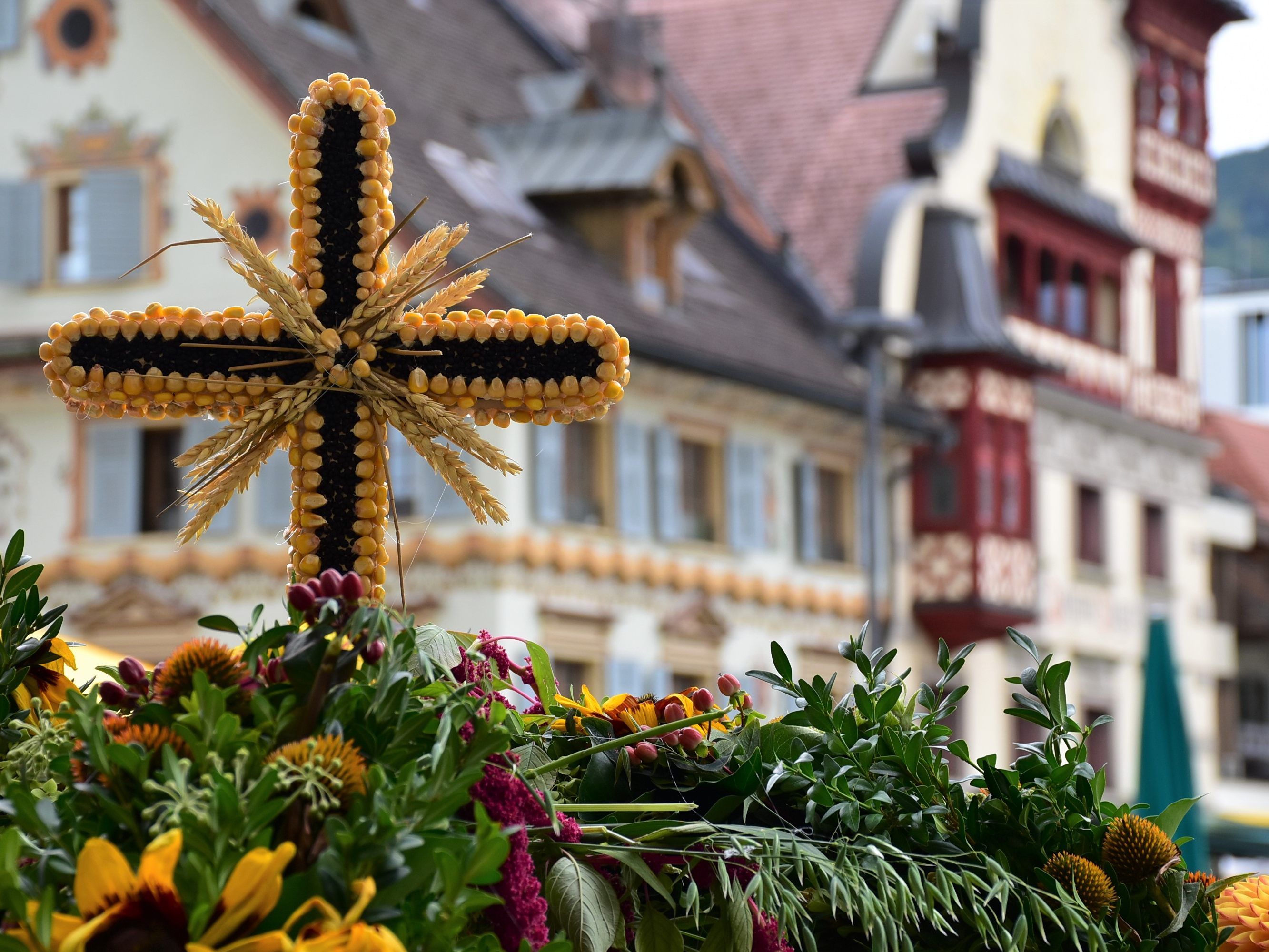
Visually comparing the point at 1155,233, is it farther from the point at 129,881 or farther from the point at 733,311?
the point at 129,881

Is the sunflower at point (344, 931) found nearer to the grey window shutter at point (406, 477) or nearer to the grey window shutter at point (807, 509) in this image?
the grey window shutter at point (406, 477)

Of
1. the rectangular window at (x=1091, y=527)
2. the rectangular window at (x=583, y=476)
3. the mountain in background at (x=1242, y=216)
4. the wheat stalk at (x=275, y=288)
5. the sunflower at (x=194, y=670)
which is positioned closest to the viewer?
the sunflower at (x=194, y=670)

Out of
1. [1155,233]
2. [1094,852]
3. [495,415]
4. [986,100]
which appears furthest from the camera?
[1155,233]

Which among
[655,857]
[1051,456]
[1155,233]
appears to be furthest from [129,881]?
[1155,233]

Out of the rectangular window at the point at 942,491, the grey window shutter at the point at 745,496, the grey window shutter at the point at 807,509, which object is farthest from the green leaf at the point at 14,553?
the rectangular window at the point at 942,491

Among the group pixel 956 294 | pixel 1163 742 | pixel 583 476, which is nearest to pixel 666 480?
pixel 583 476

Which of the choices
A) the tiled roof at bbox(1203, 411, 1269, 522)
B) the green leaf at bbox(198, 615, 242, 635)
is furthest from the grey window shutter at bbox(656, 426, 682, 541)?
the green leaf at bbox(198, 615, 242, 635)

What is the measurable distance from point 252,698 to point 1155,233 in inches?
1268

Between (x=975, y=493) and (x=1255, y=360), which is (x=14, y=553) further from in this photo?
(x=1255, y=360)

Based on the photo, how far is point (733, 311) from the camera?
25.8 metres

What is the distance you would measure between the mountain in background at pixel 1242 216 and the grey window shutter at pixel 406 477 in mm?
42158

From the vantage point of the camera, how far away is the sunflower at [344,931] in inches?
58.2

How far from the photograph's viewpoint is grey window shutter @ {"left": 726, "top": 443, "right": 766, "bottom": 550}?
2481 cm

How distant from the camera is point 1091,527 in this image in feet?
99.8
